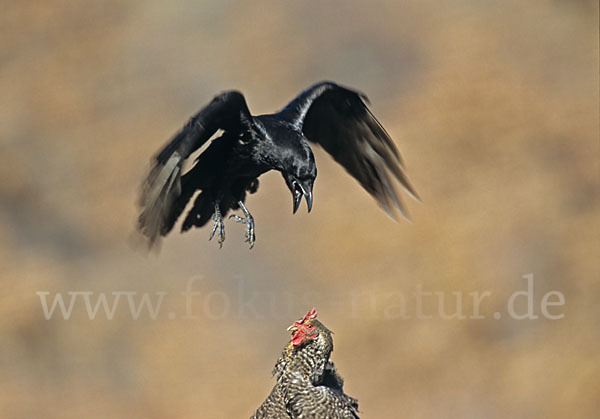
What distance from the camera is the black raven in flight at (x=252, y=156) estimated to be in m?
5.13

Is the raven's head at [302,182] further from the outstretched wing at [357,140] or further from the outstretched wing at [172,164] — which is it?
the outstretched wing at [357,140]

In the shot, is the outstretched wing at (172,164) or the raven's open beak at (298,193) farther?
the raven's open beak at (298,193)

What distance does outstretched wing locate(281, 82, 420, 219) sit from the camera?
6395 mm

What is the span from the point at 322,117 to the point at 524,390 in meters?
6.38

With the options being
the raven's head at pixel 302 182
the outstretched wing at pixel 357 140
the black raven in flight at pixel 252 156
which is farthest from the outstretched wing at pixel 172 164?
the outstretched wing at pixel 357 140

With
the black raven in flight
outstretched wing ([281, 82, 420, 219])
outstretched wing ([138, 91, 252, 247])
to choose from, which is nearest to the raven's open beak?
the black raven in flight

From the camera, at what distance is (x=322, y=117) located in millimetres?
6539

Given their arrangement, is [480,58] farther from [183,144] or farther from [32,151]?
[183,144]

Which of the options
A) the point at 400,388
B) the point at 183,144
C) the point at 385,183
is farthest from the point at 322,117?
the point at 400,388

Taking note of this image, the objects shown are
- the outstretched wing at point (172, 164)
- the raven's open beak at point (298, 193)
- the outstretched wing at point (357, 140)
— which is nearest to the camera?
the outstretched wing at point (172, 164)

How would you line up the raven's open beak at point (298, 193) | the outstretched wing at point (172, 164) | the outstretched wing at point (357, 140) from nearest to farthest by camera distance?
the outstretched wing at point (172, 164) → the raven's open beak at point (298, 193) → the outstretched wing at point (357, 140)

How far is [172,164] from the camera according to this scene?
16.5 ft

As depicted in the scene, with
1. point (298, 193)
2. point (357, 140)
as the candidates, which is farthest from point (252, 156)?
point (357, 140)

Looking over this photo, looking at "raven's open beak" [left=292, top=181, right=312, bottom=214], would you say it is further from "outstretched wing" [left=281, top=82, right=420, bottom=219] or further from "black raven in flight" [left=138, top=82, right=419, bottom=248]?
"outstretched wing" [left=281, top=82, right=420, bottom=219]
